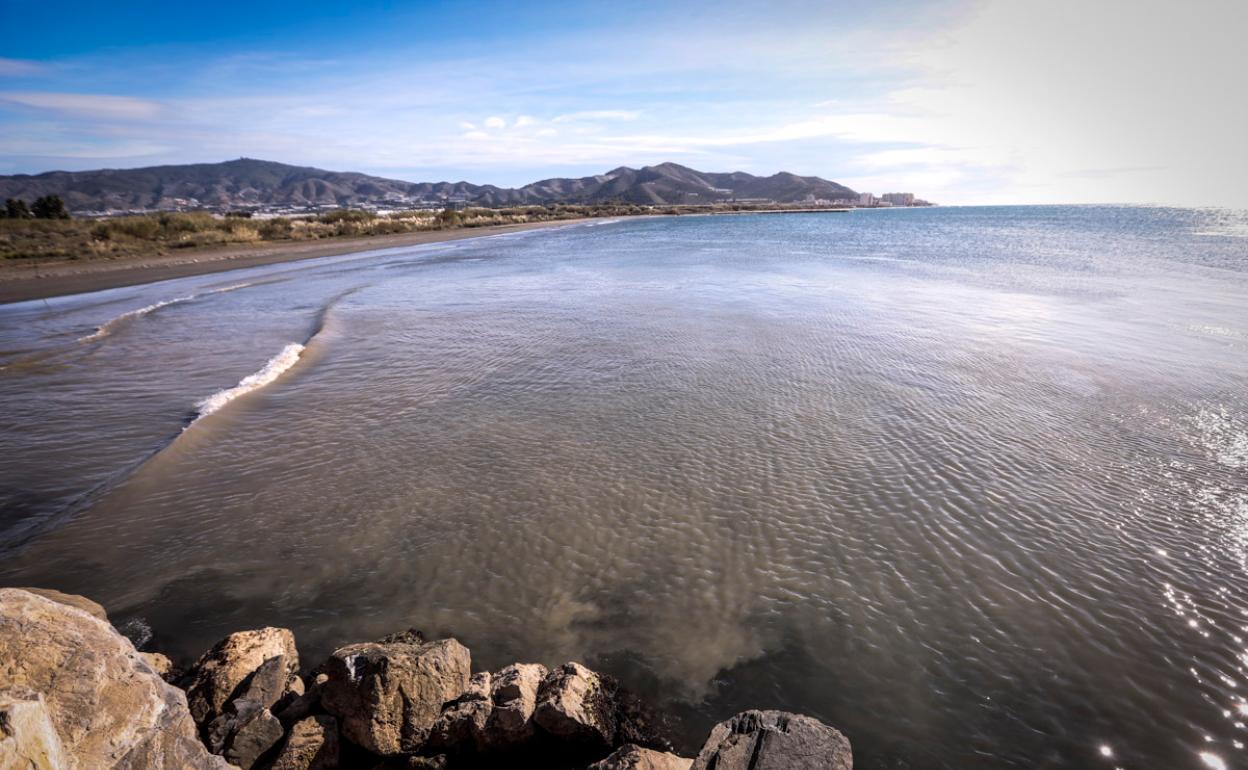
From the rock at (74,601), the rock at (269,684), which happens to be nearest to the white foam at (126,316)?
the rock at (74,601)

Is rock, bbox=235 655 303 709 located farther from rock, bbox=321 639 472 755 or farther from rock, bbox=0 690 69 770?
rock, bbox=0 690 69 770

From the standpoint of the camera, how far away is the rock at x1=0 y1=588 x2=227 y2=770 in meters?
2.88

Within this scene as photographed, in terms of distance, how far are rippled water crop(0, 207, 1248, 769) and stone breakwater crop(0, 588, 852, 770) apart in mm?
777

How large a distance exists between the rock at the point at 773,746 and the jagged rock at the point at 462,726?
5.07 ft

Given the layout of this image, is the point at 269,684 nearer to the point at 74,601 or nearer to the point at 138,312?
the point at 74,601

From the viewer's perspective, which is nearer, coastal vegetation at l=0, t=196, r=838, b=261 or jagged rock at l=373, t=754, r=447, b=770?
jagged rock at l=373, t=754, r=447, b=770

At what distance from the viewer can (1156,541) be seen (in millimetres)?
6281

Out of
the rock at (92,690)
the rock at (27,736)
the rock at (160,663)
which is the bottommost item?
the rock at (160,663)

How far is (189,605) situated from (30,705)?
3829 millimetres

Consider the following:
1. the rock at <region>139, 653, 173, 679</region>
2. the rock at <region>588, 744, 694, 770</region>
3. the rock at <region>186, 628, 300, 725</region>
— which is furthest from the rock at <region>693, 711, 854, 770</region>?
the rock at <region>139, 653, 173, 679</region>

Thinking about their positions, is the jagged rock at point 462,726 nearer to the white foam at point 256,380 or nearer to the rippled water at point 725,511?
the rippled water at point 725,511

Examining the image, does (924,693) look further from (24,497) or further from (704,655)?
(24,497)

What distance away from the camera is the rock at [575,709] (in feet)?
12.2

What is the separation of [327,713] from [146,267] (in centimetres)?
4062
